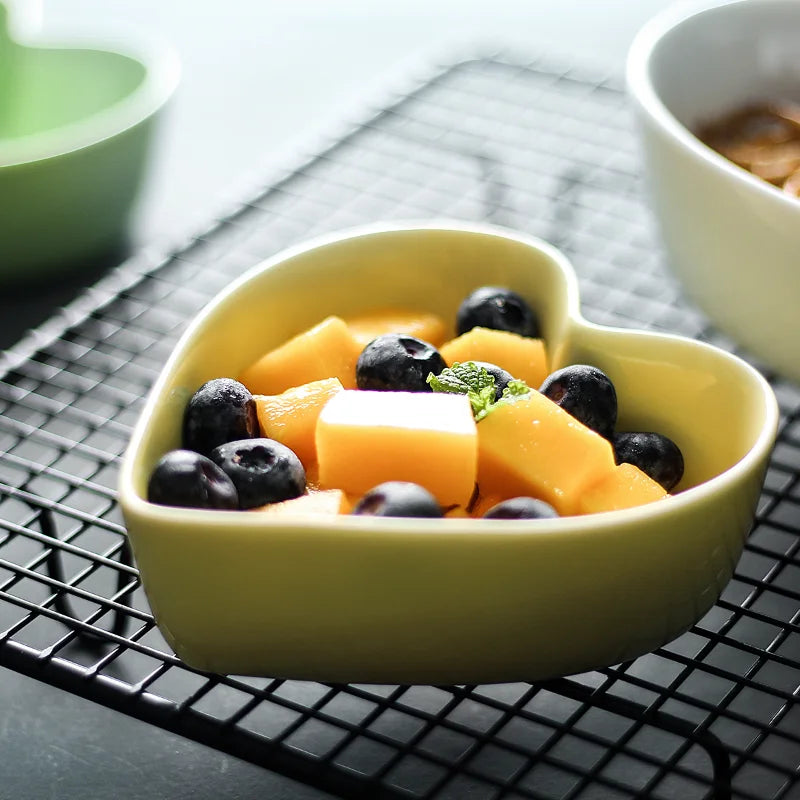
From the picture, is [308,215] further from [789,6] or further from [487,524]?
[487,524]

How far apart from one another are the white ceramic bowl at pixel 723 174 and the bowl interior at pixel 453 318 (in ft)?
0.37

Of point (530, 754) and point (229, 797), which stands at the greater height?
point (530, 754)

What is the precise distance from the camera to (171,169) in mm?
1415

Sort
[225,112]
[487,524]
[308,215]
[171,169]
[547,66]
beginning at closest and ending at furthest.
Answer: [487,524] < [308,215] < [547,66] < [171,169] < [225,112]

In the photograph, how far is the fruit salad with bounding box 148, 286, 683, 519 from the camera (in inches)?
24.6

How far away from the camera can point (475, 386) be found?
2.31 ft

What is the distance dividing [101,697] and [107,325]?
0.43m

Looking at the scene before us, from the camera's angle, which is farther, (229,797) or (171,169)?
(171,169)

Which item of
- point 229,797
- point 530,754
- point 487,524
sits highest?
point 487,524

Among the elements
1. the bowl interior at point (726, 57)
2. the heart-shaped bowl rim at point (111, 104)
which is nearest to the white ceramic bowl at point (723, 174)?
the bowl interior at point (726, 57)

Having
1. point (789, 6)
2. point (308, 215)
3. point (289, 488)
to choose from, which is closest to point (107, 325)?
point (308, 215)

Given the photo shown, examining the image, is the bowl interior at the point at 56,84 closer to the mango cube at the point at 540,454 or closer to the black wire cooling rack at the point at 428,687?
the black wire cooling rack at the point at 428,687

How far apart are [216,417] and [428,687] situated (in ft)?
0.71

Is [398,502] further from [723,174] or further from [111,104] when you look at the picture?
[111,104]
